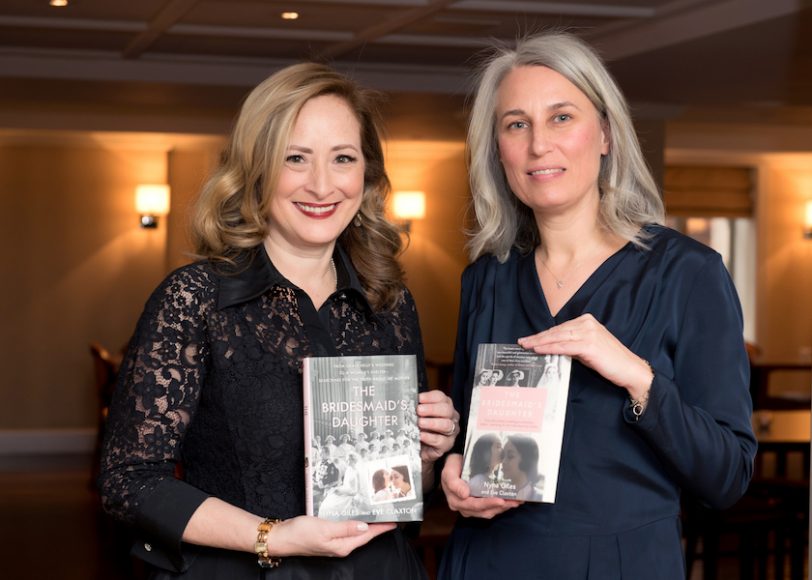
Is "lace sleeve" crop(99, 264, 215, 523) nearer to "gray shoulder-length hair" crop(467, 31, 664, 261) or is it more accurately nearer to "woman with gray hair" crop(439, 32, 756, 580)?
"woman with gray hair" crop(439, 32, 756, 580)

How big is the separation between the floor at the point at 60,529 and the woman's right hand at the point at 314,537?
2.37 m

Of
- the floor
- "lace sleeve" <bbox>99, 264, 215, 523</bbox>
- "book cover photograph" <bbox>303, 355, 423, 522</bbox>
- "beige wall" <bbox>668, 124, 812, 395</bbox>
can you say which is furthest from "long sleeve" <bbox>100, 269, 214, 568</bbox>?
"beige wall" <bbox>668, 124, 812, 395</bbox>

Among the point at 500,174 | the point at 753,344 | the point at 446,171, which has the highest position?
the point at 446,171

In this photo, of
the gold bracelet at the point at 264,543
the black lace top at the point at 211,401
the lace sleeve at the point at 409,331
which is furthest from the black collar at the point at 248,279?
the gold bracelet at the point at 264,543

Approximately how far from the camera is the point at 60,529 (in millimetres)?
7848

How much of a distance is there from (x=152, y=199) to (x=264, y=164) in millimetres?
9322

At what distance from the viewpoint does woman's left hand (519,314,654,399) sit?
1.92m

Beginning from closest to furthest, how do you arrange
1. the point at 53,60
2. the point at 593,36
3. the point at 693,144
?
the point at 593,36
the point at 53,60
the point at 693,144

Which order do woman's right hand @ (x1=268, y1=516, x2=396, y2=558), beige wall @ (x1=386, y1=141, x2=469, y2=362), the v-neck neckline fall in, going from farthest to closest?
beige wall @ (x1=386, y1=141, x2=469, y2=362) < the v-neck neckline < woman's right hand @ (x1=268, y1=516, x2=396, y2=558)

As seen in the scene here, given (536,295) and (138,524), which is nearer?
(138,524)

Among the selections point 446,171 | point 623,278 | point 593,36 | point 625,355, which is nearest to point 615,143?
point 623,278

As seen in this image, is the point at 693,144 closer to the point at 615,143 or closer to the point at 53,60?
the point at 53,60

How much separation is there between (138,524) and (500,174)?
3.55 feet

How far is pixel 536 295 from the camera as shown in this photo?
219 centimetres
